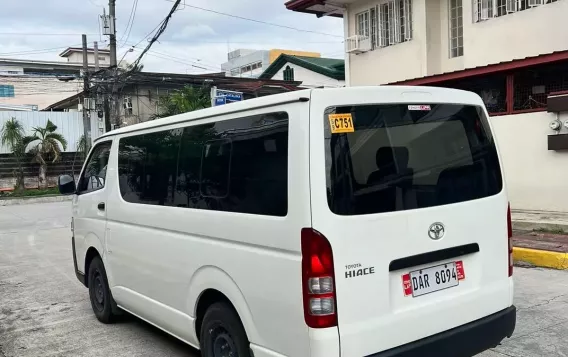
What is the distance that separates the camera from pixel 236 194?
3.29 meters

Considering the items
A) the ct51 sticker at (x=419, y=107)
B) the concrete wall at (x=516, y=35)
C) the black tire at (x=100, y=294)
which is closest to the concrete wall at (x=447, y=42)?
the concrete wall at (x=516, y=35)

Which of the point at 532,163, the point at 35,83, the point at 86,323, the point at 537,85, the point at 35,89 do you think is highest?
the point at 35,83

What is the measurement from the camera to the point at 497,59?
11859mm

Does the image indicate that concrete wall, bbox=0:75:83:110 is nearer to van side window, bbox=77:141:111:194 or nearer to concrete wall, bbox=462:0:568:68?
concrete wall, bbox=462:0:568:68

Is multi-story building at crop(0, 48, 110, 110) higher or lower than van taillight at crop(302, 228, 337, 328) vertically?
higher

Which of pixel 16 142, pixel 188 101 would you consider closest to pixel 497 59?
pixel 188 101

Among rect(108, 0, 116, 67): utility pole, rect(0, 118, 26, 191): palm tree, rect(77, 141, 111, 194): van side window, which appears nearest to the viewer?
rect(77, 141, 111, 194): van side window

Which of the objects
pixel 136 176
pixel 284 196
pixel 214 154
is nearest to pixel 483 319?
pixel 284 196

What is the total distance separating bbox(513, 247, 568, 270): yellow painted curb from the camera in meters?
6.98

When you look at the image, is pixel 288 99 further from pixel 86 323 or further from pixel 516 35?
pixel 516 35

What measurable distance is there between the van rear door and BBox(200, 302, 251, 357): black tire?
78 centimetres

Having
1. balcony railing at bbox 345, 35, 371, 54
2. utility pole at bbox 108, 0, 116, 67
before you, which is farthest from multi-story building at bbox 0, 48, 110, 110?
balcony railing at bbox 345, 35, 371, 54

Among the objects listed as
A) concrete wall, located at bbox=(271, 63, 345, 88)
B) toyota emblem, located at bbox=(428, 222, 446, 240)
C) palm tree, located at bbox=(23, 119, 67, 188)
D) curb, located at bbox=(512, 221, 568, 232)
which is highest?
concrete wall, located at bbox=(271, 63, 345, 88)

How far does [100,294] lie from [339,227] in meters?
3.74
